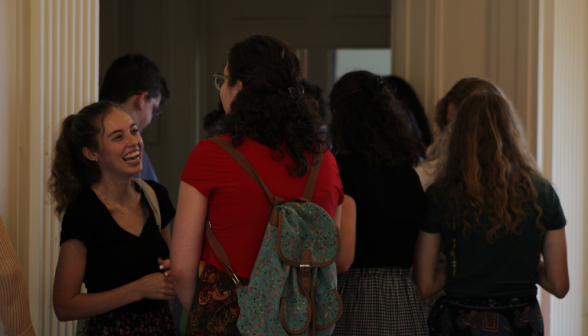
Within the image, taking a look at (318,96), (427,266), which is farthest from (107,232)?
(318,96)

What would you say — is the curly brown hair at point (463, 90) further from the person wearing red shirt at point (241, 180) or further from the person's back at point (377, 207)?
the person wearing red shirt at point (241, 180)

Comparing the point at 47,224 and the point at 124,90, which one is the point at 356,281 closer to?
the point at 47,224

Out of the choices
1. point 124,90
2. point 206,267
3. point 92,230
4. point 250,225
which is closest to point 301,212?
point 250,225

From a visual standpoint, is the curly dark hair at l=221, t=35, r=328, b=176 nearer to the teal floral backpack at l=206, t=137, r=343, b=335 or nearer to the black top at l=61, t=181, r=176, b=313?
the teal floral backpack at l=206, t=137, r=343, b=335

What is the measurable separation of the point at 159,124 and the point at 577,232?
350 cm

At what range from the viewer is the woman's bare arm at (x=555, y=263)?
73.4 inches

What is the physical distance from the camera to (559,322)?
2.78 metres

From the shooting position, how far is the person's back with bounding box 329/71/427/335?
1837 millimetres

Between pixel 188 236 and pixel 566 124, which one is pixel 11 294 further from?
pixel 566 124

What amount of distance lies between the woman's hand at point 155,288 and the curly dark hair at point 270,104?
0.60m

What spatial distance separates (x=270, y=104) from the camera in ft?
4.58

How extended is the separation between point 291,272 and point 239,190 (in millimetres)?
248

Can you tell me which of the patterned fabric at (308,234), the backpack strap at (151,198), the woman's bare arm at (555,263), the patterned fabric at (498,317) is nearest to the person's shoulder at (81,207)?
the backpack strap at (151,198)

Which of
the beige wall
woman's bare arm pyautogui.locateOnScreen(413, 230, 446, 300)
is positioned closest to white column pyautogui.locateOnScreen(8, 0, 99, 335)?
woman's bare arm pyautogui.locateOnScreen(413, 230, 446, 300)
